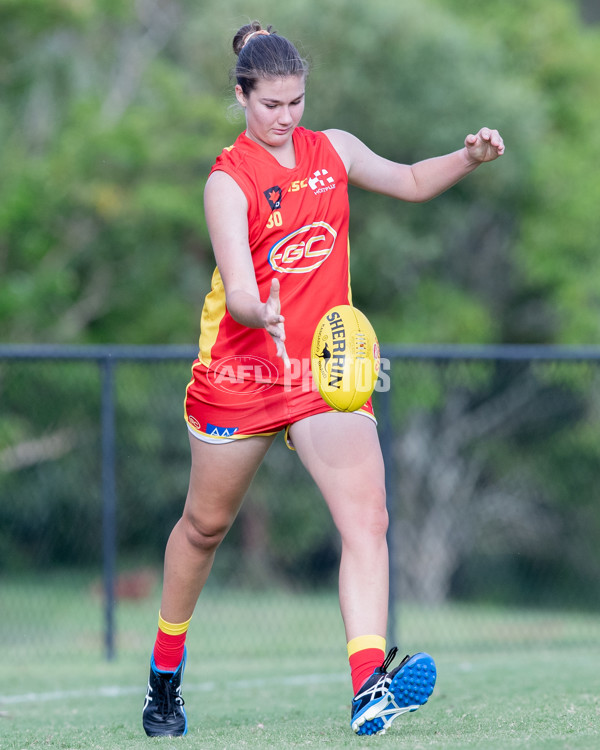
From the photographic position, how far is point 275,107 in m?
3.55

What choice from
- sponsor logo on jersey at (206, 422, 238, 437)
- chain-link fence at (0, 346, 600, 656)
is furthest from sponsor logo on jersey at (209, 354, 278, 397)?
chain-link fence at (0, 346, 600, 656)

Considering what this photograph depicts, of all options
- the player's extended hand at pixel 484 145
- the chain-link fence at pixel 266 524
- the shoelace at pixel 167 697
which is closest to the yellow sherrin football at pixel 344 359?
the player's extended hand at pixel 484 145

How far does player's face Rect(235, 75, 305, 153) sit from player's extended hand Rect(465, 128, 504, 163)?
586mm

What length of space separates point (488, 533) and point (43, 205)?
7.12m

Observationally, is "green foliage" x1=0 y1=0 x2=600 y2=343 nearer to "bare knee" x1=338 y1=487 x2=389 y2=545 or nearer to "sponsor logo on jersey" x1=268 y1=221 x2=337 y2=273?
"sponsor logo on jersey" x1=268 y1=221 x2=337 y2=273

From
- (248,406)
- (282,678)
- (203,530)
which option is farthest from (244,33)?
(282,678)

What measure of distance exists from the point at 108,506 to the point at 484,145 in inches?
180

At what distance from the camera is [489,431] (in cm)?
1725

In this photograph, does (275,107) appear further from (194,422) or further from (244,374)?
(194,422)

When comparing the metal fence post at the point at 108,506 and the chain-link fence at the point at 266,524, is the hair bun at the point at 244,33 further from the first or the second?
the metal fence post at the point at 108,506

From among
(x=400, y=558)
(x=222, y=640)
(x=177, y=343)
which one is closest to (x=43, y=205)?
(x=177, y=343)

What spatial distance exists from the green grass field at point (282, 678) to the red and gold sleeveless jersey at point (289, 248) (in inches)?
49.2

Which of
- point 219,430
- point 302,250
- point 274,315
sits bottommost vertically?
point 219,430

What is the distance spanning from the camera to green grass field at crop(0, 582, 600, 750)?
3570mm
